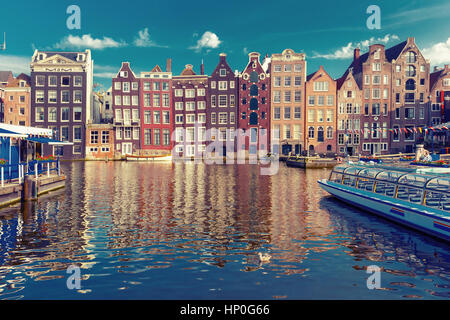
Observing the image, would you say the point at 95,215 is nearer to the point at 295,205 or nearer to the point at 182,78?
the point at 295,205

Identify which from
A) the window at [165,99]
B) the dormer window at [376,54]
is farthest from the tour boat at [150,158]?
the dormer window at [376,54]

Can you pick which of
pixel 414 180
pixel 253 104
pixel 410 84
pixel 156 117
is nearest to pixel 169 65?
pixel 156 117

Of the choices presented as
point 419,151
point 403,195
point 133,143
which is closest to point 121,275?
point 403,195

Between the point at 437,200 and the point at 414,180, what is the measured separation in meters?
1.87

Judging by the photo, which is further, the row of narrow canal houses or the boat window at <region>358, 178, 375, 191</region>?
the row of narrow canal houses

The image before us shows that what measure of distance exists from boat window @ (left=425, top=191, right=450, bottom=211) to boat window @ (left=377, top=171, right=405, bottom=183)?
102 inches

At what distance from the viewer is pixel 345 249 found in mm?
12945

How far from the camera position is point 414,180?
1695cm

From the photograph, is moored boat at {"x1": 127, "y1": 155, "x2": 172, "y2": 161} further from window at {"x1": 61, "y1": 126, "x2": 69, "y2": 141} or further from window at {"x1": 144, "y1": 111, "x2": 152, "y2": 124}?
Result: window at {"x1": 61, "y1": 126, "x2": 69, "y2": 141}

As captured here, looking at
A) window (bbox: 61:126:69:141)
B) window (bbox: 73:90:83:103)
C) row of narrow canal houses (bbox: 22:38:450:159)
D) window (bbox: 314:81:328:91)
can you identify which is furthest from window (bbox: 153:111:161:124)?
window (bbox: 314:81:328:91)

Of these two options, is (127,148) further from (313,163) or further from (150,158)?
(313,163)

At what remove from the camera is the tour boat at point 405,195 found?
14438 millimetres

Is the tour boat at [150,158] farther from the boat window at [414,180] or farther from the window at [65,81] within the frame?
the boat window at [414,180]

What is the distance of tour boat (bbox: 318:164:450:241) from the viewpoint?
1444cm
